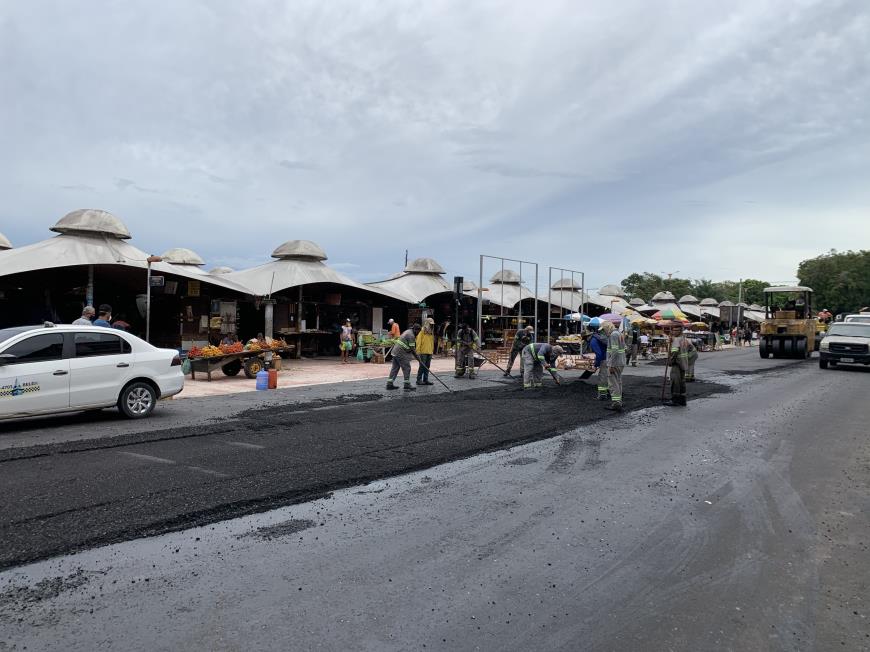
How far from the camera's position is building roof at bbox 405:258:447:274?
30953 mm

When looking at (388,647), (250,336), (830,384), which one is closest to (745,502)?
(388,647)

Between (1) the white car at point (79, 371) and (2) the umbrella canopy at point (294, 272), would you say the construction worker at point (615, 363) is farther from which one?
(2) the umbrella canopy at point (294, 272)

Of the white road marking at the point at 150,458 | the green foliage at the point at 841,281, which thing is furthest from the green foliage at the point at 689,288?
the white road marking at the point at 150,458

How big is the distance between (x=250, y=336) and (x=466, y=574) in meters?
22.1

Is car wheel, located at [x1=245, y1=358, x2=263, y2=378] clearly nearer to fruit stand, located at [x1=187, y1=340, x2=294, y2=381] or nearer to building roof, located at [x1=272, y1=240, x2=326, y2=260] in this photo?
fruit stand, located at [x1=187, y1=340, x2=294, y2=381]

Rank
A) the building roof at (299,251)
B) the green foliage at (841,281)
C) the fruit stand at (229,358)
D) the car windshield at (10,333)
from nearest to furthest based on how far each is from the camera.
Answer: the car windshield at (10,333) → the fruit stand at (229,358) → the building roof at (299,251) → the green foliage at (841,281)

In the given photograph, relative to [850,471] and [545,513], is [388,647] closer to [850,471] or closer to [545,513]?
[545,513]

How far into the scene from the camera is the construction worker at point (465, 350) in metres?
17.1

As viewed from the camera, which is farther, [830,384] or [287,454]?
[830,384]

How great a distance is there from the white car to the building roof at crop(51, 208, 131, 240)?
11.7 metres

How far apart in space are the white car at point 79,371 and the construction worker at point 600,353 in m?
8.23

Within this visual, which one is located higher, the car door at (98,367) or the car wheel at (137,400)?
the car door at (98,367)

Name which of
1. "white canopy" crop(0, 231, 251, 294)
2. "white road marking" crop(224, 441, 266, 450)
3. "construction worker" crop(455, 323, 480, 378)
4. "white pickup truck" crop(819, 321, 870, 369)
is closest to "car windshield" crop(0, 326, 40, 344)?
"white road marking" crop(224, 441, 266, 450)

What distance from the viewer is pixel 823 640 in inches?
125
